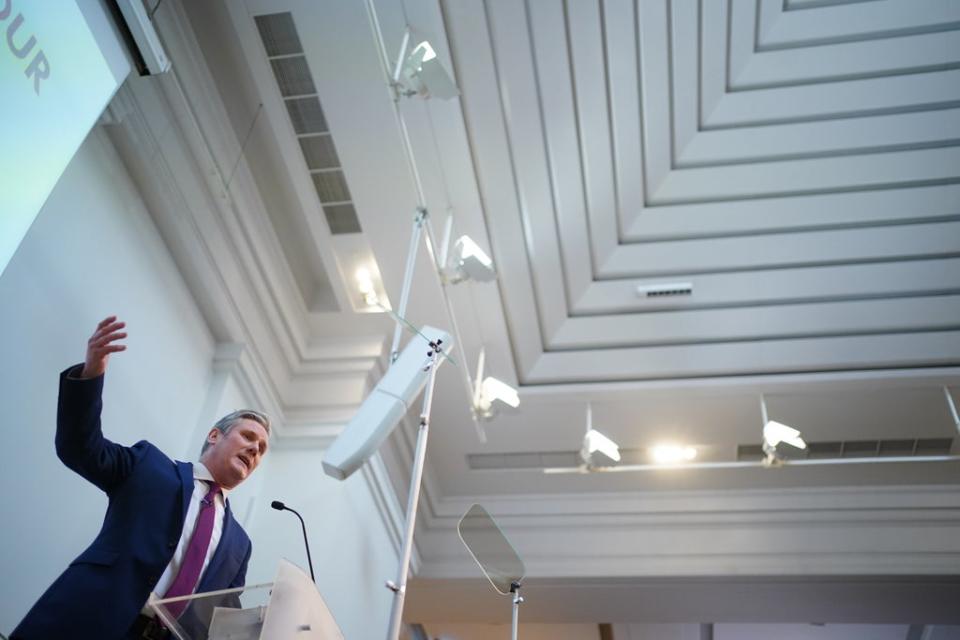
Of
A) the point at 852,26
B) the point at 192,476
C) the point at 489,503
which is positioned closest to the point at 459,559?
the point at 489,503

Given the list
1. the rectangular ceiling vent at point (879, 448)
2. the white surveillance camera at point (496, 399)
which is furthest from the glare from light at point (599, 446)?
the rectangular ceiling vent at point (879, 448)

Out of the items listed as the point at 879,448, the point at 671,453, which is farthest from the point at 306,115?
the point at 879,448

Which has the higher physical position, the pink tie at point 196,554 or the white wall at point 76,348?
the white wall at point 76,348

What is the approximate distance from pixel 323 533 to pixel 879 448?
304 centimetres

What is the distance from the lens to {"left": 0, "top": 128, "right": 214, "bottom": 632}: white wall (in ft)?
8.41

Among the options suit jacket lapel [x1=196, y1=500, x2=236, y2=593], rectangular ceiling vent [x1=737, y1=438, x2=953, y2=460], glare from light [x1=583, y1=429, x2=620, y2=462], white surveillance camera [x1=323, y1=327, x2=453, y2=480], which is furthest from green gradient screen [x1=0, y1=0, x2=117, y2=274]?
rectangular ceiling vent [x1=737, y1=438, x2=953, y2=460]

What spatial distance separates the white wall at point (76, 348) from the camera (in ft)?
8.41

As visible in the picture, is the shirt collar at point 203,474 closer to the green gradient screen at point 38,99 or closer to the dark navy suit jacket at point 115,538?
the dark navy suit jacket at point 115,538

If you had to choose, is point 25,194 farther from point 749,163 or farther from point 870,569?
point 870,569

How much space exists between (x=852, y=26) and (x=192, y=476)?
351cm

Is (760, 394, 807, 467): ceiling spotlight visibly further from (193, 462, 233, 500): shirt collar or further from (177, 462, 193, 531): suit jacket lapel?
(177, 462, 193, 531): suit jacket lapel

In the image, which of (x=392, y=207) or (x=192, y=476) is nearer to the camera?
(x=192, y=476)

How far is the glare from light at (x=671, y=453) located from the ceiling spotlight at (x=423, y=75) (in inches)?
92.1

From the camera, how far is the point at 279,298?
4012 millimetres
